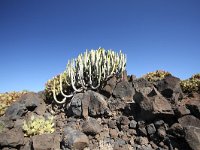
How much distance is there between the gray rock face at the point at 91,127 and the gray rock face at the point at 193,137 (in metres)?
3.09

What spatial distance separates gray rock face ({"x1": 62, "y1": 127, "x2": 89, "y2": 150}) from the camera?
336 inches

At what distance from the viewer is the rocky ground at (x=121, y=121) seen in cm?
841

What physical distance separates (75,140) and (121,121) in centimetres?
189

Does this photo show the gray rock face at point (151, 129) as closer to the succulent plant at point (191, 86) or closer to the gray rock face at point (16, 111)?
the succulent plant at point (191, 86)

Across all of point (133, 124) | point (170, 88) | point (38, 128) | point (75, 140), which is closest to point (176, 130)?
point (133, 124)

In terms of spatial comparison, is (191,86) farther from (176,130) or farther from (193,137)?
(193,137)

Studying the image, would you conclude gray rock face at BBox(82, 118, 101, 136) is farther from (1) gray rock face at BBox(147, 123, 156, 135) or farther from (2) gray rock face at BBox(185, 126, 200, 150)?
(2) gray rock face at BBox(185, 126, 200, 150)

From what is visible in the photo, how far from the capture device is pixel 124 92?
10.7 metres

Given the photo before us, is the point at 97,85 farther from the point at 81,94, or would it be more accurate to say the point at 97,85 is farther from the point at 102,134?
the point at 102,134

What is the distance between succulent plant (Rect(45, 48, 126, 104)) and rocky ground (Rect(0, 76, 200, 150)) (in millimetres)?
656

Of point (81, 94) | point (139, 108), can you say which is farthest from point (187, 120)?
point (81, 94)

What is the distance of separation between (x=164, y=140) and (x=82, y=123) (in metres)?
3.21

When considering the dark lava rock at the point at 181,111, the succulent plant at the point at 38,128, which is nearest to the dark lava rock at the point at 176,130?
the dark lava rock at the point at 181,111

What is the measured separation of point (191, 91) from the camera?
35.5 feet
